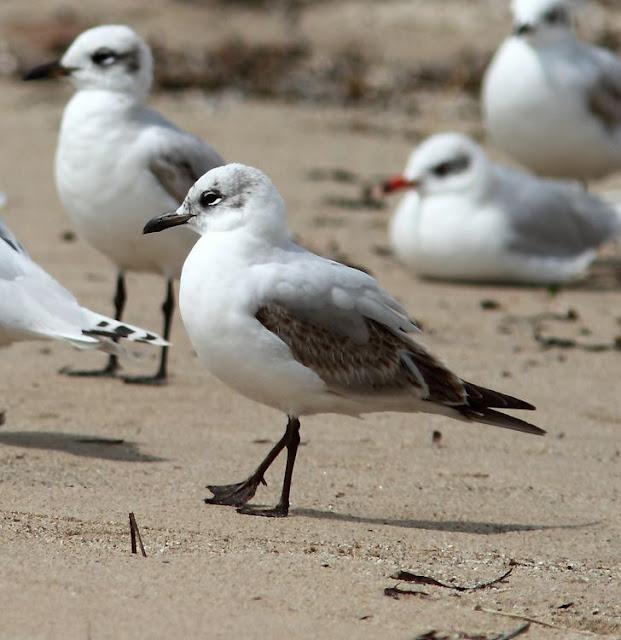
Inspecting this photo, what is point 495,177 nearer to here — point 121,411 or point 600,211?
point 600,211

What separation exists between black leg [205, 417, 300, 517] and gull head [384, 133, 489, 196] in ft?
16.3

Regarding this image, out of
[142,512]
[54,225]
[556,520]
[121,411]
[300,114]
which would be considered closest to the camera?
[142,512]

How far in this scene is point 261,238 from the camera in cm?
510

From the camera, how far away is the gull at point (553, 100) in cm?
1104

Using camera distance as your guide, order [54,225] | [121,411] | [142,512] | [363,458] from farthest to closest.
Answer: [54,225], [121,411], [363,458], [142,512]

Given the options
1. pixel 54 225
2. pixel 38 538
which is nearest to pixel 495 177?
pixel 54 225

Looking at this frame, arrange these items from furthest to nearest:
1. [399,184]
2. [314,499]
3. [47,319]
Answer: [399,184]
[47,319]
[314,499]

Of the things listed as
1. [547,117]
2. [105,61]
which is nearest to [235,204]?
[105,61]

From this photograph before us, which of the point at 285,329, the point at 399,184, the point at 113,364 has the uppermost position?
the point at 285,329

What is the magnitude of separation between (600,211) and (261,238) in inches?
227

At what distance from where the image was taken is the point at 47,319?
5586 mm

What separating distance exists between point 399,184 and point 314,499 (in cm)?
486

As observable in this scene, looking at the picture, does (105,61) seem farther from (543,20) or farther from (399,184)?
(543,20)

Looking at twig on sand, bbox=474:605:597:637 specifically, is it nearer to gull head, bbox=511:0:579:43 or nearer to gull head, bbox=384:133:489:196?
gull head, bbox=384:133:489:196
